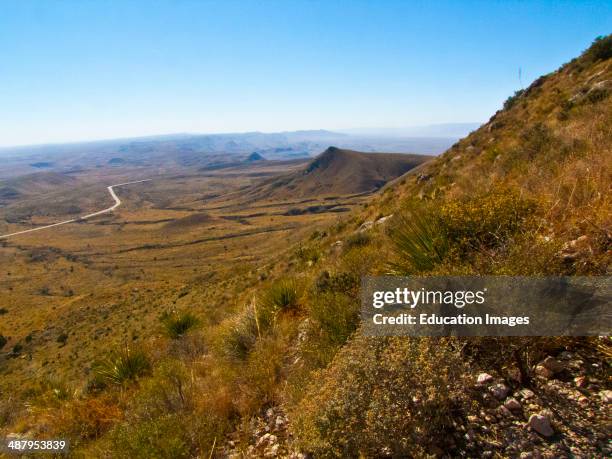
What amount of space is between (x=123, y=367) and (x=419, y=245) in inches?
240

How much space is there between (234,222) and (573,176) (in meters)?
98.3

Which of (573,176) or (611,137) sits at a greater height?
(611,137)

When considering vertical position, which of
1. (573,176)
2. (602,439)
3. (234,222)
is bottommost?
(234,222)

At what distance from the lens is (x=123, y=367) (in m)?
6.48

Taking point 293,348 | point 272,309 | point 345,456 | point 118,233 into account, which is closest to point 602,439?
point 345,456

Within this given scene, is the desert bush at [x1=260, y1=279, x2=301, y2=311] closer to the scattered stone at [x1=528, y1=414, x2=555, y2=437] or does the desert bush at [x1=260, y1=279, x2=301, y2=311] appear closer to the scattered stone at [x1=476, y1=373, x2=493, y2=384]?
the scattered stone at [x1=476, y1=373, x2=493, y2=384]

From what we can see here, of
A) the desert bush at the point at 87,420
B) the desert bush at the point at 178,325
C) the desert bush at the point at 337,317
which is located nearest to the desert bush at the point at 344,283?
the desert bush at the point at 337,317

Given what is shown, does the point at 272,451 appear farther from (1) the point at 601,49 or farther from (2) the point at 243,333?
(1) the point at 601,49

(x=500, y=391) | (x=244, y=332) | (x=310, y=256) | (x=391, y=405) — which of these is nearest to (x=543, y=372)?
(x=500, y=391)

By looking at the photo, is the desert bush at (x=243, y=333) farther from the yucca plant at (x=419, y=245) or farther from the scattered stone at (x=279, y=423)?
the yucca plant at (x=419, y=245)

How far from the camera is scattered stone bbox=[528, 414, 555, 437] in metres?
2.12

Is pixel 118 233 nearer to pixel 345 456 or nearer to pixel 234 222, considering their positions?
pixel 234 222

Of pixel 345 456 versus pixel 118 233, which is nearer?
pixel 345 456

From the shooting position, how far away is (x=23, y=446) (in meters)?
4.79
